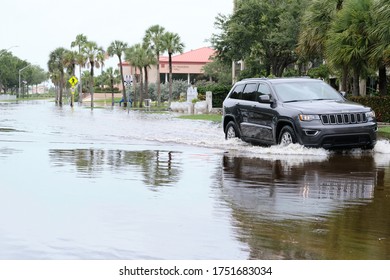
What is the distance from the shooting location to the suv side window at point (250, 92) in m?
18.0

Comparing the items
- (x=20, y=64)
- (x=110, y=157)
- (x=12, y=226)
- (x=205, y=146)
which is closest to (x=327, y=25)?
(x=205, y=146)

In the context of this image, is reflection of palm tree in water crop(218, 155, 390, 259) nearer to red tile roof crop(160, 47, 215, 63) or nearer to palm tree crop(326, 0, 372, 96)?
palm tree crop(326, 0, 372, 96)

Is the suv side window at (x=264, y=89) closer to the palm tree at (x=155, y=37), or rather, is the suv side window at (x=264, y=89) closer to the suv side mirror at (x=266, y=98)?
the suv side mirror at (x=266, y=98)

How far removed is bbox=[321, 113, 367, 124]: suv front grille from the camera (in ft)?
52.0

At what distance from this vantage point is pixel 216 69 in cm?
10838

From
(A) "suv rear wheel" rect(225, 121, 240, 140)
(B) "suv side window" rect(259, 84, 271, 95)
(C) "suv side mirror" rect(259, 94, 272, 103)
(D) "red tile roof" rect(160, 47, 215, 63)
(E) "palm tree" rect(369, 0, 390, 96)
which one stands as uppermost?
(D) "red tile roof" rect(160, 47, 215, 63)

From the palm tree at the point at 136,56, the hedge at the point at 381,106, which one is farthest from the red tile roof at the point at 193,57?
the hedge at the point at 381,106

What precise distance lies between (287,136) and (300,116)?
726mm

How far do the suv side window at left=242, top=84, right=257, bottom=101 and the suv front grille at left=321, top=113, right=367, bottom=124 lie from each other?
8.13 ft

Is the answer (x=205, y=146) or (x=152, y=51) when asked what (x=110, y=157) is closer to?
(x=205, y=146)

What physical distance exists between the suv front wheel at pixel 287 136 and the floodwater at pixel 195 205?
0.77ft

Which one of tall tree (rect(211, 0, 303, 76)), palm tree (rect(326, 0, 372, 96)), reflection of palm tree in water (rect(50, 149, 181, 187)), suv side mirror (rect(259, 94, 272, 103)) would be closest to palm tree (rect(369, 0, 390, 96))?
palm tree (rect(326, 0, 372, 96))

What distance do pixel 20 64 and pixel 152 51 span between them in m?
79.8

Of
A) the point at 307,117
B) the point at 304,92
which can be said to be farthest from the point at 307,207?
the point at 304,92
